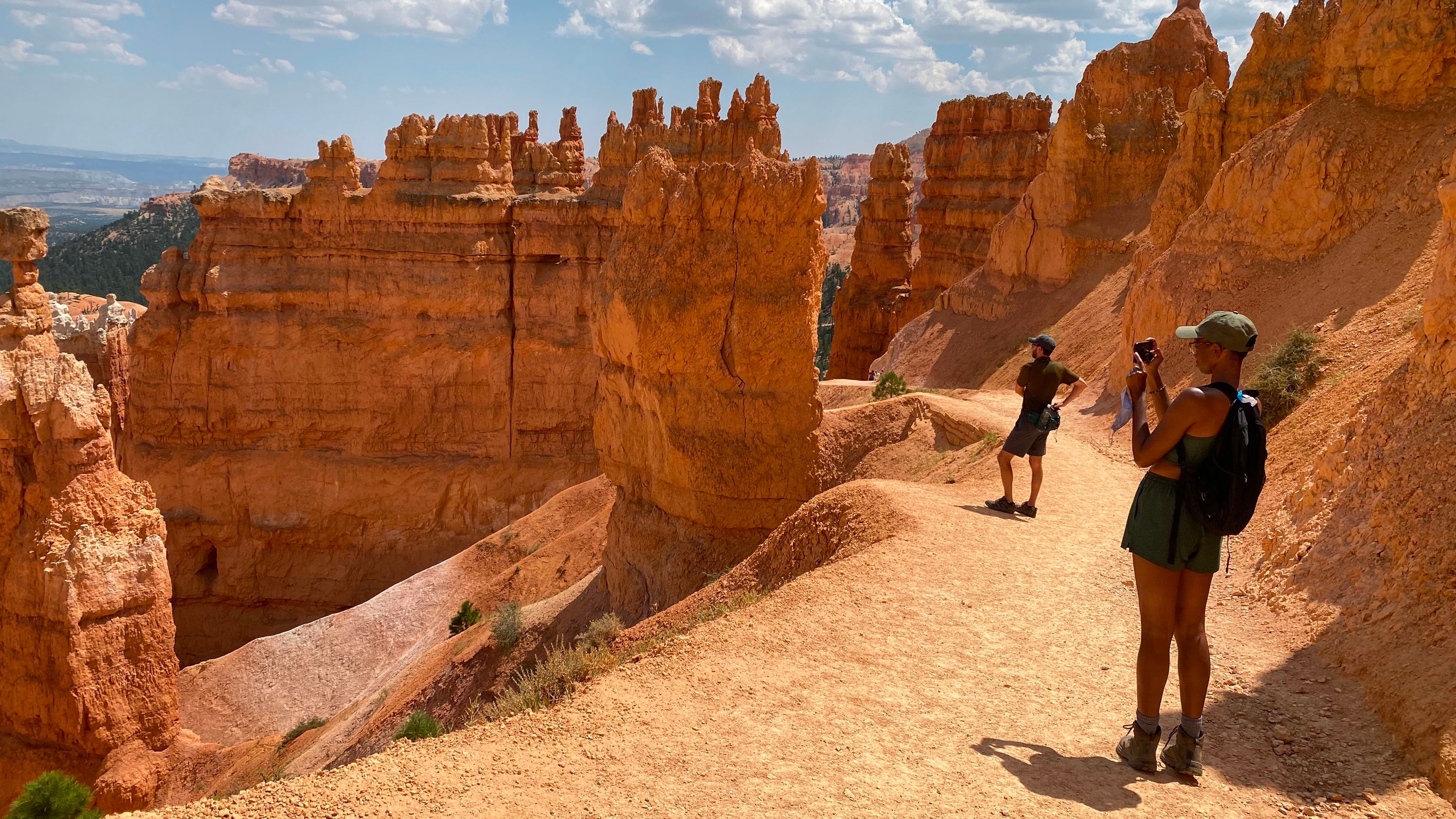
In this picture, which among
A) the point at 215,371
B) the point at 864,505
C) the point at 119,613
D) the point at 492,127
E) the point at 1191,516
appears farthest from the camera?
the point at 492,127

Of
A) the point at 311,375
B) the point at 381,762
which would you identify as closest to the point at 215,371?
the point at 311,375

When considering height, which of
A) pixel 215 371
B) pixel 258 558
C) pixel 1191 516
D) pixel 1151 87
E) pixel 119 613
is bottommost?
pixel 258 558

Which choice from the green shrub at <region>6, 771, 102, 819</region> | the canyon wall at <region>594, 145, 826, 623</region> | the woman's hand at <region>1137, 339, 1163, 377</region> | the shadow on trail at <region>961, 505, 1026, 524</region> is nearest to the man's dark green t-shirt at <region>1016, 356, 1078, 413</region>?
the shadow on trail at <region>961, 505, 1026, 524</region>

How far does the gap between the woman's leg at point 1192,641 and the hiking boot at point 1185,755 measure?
102 mm

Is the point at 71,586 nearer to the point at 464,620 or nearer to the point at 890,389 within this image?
the point at 464,620

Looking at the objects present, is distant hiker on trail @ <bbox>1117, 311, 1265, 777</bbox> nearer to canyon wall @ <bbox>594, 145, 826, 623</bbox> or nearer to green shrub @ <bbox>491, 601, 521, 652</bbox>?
canyon wall @ <bbox>594, 145, 826, 623</bbox>

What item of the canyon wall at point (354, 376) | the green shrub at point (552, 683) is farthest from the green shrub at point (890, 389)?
the green shrub at point (552, 683)

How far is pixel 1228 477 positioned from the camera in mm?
4941

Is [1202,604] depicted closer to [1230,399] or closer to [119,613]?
[1230,399]

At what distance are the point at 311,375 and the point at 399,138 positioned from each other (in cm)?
658

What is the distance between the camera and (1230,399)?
4.98m

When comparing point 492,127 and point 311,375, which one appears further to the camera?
point 492,127

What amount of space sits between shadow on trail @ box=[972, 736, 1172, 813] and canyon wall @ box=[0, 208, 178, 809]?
14.2 metres

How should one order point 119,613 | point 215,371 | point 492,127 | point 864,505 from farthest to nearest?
point 492,127 → point 215,371 → point 119,613 → point 864,505
